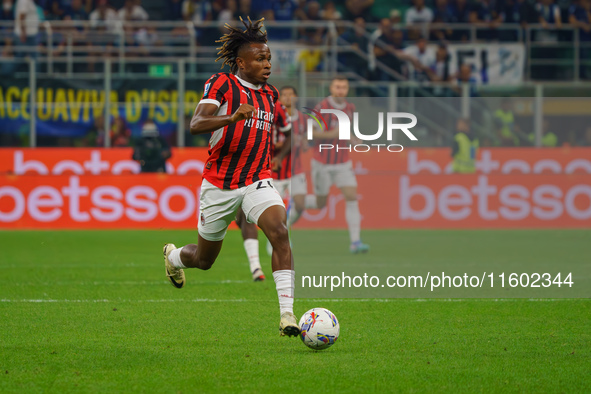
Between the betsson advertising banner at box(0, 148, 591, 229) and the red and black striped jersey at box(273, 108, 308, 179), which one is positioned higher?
the red and black striped jersey at box(273, 108, 308, 179)

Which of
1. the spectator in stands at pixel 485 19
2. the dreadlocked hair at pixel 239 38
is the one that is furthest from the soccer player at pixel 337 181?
the spectator in stands at pixel 485 19

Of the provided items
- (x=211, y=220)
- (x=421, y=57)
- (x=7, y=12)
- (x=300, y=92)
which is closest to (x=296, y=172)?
(x=211, y=220)

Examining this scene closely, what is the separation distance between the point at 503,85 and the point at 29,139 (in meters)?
9.61

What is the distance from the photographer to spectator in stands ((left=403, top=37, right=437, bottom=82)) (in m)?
20.9

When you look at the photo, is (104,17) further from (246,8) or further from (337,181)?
(337,181)

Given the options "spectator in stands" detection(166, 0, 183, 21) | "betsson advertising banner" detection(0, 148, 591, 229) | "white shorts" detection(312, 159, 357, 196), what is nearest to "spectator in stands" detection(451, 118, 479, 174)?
"betsson advertising banner" detection(0, 148, 591, 229)

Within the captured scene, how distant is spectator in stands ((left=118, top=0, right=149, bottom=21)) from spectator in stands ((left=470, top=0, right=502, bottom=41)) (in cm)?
758

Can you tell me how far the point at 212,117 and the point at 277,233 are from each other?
88cm

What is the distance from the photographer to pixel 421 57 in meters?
21.1

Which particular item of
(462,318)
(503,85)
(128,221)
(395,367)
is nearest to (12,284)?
(462,318)

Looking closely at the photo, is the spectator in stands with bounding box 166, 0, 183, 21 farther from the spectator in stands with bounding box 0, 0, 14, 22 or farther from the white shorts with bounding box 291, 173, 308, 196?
the white shorts with bounding box 291, 173, 308, 196

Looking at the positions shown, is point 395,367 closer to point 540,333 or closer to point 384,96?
point 540,333

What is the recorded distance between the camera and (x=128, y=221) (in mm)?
16953

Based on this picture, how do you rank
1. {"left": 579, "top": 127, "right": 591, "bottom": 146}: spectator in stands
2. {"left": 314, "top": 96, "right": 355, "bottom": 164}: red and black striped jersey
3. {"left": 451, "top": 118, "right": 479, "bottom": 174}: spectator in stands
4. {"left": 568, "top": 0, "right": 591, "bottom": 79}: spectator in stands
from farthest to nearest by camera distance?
{"left": 568, "top": 0, "right": 591, "bottom": 79}: spectator in stands
{"left": 579, "top": 127, "right": 591, "bottom": 146}: spectator in stands
{"left": 451, "top": 118, "right": 479, "bottom": 174}: spectator in stands
{"left": 314, "top": 96, "right": 355, "bottom": 164}: red and black striped jersey
